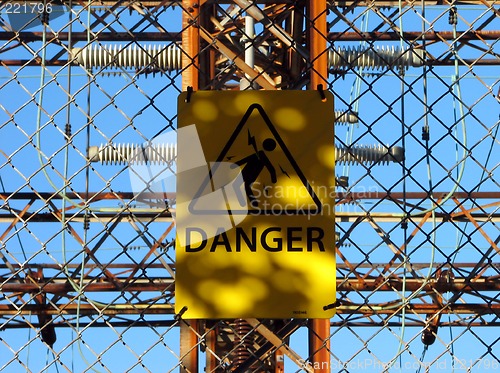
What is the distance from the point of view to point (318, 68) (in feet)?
13.4

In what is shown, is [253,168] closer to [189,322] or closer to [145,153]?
[189,322]

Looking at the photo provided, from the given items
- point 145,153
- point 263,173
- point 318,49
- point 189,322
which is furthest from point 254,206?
point 145,153

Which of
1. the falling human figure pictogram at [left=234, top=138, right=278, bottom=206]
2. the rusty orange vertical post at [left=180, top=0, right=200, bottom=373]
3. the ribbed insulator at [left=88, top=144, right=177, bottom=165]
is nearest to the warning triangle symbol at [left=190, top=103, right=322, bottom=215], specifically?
the falling human figure pictogram at [left=234, top=138, right=278, bottom=206]

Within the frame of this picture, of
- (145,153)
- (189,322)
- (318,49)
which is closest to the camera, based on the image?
(189,322)

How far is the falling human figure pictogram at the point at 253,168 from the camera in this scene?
124 inches

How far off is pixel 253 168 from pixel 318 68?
1075mm

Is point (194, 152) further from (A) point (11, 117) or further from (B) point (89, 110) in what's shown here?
(B) point (89, 110)

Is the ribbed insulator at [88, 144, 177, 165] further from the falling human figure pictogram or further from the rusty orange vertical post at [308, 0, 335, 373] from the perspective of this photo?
the rusty orange vertical post at [308, 0, 335, 373]

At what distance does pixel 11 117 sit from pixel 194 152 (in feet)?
2.43

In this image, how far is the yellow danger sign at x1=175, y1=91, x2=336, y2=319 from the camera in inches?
121

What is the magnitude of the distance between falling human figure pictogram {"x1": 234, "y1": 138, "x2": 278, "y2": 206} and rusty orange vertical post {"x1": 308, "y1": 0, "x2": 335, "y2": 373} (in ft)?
1.66

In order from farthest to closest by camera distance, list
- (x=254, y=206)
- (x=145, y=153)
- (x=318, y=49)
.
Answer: (x=145, y=153), (x=318, y=49), (x=254, y=206)

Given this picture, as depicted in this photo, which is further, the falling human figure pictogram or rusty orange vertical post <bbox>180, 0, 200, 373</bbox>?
rusty orange vertical post <bbox>180, 0, 200, 373</bbox>

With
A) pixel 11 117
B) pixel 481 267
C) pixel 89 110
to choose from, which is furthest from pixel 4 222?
pixel 11 117
